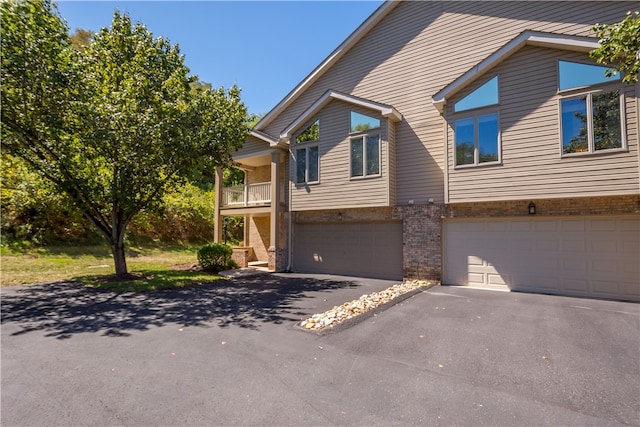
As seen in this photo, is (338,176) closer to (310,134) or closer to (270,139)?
(310,134)

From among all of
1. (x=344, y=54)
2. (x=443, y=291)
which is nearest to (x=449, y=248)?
(x=443, y=291)

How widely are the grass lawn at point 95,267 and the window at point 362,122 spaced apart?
25.4 feet

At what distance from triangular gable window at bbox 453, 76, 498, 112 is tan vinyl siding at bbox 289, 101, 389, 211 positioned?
8.41ft

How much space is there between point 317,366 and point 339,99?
33.0ft

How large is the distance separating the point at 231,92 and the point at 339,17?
18.8 feet

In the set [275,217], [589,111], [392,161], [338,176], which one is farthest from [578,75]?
[275,217]

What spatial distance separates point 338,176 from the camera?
11898mm

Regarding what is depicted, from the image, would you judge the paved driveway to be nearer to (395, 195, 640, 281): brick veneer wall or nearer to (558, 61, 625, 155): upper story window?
(395, 195, 640, 281): brick veneer wall

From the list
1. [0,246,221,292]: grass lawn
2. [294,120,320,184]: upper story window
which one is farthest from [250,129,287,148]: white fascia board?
[0,246,221,292]: grass lawn

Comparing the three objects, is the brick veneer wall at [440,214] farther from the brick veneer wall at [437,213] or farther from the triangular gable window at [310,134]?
the triangular gable window at [310,134]

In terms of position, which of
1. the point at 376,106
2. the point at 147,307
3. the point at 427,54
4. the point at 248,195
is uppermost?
the point at 427,54

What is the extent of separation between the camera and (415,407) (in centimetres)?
338

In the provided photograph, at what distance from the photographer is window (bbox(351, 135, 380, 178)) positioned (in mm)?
11203

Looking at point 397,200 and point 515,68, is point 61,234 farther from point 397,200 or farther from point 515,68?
point 515,68
